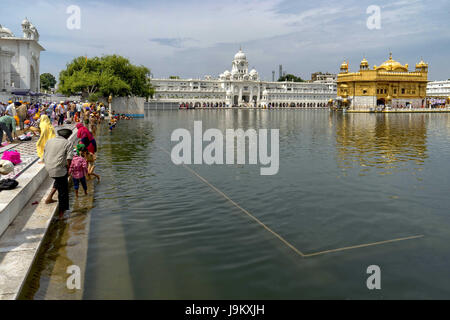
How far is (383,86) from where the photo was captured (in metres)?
69.6

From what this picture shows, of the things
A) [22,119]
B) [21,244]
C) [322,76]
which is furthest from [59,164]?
[322,76]

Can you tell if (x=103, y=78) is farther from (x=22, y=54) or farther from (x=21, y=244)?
(x=21, y=244)

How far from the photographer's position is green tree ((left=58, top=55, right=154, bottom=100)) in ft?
131

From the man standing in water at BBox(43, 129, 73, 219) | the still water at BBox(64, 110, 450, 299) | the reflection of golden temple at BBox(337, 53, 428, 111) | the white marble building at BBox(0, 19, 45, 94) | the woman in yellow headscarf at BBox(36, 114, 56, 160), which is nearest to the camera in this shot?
the still water at BBox(64, 110, 450, 299)

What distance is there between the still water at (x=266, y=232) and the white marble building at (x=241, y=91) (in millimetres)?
94738

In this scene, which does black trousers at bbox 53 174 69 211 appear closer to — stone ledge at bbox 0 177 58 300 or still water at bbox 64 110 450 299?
stone ledge at bbox 0 177 58 300

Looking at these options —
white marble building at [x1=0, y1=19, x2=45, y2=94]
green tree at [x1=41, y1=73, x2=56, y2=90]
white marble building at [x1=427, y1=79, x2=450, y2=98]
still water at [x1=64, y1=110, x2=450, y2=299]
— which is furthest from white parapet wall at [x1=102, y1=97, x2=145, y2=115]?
white marble building at [x1=427, y1=79, x2=450, y2=98]

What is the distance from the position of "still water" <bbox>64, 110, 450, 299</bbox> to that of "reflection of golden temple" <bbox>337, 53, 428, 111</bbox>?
59997 millimetres

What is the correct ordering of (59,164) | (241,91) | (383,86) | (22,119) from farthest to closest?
1. (241,91)
2. (383,86)
3. (22,119)
4. (59,164)

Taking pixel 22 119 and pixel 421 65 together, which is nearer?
pixel 22 119

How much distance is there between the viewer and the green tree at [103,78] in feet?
131

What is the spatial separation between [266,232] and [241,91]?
113610 millimetres

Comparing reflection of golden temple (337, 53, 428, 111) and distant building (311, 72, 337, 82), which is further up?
distant building (311, 72, 337, 82)

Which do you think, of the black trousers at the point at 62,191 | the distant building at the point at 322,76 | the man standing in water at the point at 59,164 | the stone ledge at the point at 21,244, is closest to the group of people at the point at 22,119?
the man standing in water at the point at 59,164
